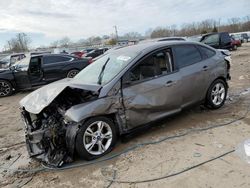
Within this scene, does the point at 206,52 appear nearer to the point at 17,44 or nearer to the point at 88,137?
the point at 88,137

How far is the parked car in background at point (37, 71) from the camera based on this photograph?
35.6 feet

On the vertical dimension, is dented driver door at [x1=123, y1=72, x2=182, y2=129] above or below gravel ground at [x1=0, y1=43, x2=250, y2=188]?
above

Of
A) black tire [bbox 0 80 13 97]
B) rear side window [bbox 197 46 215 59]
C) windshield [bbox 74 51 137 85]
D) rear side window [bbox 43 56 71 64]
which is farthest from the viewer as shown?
rear side window [bbox 43 56 71 64]

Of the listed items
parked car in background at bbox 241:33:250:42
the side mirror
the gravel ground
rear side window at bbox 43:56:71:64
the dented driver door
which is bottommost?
parked car in background at bbox 241:33:250:42

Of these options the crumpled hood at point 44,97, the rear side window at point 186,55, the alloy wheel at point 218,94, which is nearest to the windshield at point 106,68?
the crumpled hood at point 44,97

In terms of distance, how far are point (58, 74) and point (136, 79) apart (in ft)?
24.6

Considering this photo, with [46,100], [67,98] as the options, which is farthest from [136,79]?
[46,100]

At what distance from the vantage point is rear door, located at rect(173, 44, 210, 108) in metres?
5.16

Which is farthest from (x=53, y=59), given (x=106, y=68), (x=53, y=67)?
(x=106, y=68)

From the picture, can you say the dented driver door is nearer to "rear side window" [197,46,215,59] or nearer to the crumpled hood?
the crumpled hood

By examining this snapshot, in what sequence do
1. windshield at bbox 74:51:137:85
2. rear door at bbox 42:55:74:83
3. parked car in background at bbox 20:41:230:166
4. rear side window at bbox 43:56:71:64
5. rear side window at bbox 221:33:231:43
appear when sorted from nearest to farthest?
parked car in background at bbox 20:41:230:166 < windshield at bbox 74:51:137:85 < rear door at bbox 42:55:74:83 < rear side window at bbox 43:56:71:64 < rear side window at bbox 221:33:231:43

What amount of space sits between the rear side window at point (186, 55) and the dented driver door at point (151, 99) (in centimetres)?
33

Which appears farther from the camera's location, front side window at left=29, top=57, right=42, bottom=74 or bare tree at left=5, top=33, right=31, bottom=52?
bare tree at left=5, top=33, right=31, bottom=52

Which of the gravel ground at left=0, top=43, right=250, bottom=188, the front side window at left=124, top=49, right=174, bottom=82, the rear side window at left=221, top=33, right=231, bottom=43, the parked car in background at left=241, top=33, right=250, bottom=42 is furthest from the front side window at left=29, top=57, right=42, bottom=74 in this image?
the parked car in background at left=241, top=33, right=250, bottom=42
